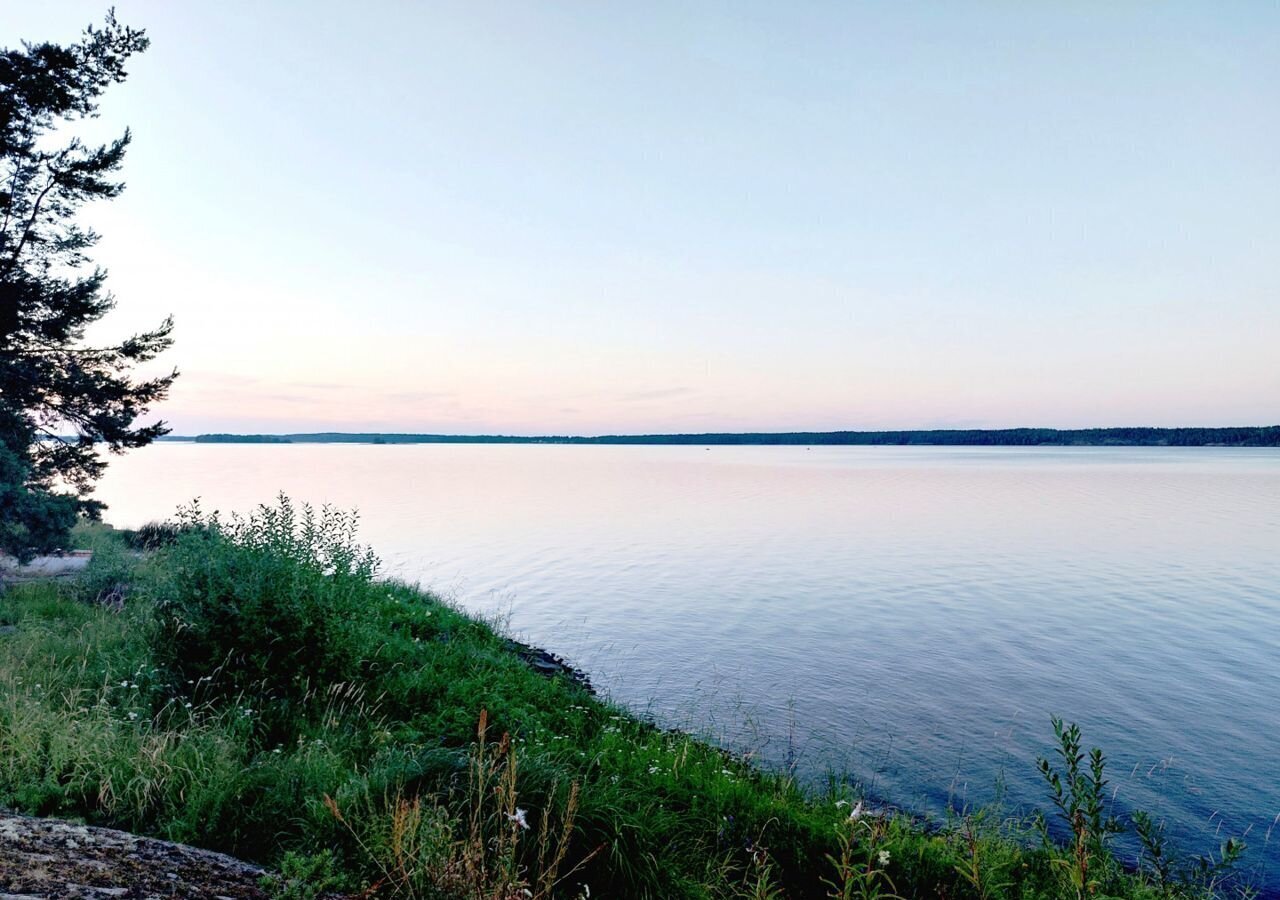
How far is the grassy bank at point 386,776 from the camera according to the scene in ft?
17.5

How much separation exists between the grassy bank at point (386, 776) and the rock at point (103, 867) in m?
0.43

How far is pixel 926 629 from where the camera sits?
19.7 meters

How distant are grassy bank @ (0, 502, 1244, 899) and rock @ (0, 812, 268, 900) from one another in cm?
43

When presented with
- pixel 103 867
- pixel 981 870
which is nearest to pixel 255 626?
pixel 103 867

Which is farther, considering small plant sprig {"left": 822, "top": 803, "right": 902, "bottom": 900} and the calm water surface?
the calm water surface

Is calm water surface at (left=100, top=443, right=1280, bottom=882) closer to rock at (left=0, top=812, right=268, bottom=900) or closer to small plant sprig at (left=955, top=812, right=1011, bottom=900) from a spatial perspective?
small plant sprig at (left=955, top=812, right=1011, bottom=900)

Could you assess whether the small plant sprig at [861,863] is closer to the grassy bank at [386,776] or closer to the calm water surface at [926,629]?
the grassy bank at [386,776]

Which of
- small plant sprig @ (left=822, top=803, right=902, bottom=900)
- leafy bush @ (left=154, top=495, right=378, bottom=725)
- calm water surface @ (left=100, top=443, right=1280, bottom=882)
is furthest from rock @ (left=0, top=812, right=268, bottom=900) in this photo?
calm water surface @ (left=100, top=443, right=1280, bottom=882)

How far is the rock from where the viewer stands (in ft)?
13.4

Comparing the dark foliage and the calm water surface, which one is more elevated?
the dark foliage

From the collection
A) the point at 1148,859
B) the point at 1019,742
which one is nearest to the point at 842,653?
the point at 1019,742

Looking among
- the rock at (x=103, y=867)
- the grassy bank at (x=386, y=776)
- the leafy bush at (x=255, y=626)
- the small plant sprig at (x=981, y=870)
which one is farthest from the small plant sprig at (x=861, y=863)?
the leafy bush at (x=255, y=626)

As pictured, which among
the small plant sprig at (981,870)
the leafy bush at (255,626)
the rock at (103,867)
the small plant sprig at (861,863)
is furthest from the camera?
the leafy bush at (255,626)

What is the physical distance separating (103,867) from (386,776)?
7.47 ft
